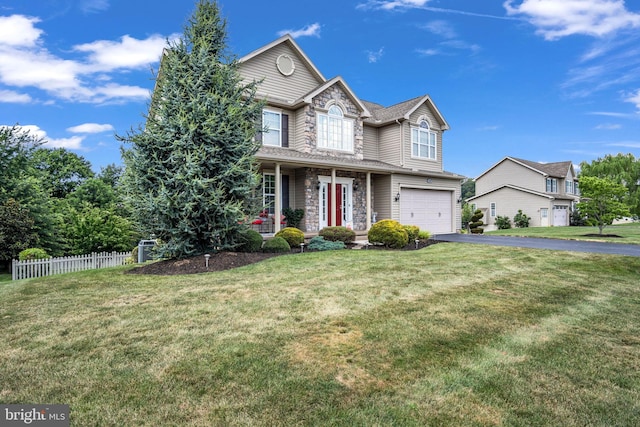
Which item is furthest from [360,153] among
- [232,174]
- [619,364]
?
[619,364]

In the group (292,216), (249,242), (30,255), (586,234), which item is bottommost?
(30,255)

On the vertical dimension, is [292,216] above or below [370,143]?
below

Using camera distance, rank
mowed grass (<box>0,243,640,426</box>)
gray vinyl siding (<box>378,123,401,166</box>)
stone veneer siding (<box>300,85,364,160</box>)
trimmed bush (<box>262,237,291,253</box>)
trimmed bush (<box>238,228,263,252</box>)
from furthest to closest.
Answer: gray vinyl siding (<box>378,123,401,166</box>) < stone veneer siding (<box>300,85,364,160</box>) < trimmed bush (<box>262,237,291,253</box>) < trimmed bush (<box>238,228,263,252</box>) < mowed grass (<box>0,243,640,426</box>)

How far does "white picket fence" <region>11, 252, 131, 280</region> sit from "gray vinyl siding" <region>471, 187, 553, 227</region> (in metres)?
34.0

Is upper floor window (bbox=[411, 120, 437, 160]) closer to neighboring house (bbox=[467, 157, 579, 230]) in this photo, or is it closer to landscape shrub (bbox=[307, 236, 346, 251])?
landscape shrub (bbox=[307, 236, 346, 251])

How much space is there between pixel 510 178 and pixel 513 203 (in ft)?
11.4

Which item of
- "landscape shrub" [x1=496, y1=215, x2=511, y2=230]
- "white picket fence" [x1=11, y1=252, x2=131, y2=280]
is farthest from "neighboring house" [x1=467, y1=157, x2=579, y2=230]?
"white picket fence" [x1=11, y1=252, x2=131, y2=280]

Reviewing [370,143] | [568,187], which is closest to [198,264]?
[370,143]

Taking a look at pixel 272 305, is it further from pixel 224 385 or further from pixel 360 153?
pixel 360 153

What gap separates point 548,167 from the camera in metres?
36.8

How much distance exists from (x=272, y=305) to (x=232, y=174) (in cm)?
521

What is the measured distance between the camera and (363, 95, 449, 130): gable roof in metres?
17.5

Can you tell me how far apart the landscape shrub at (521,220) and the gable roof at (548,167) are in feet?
15.7

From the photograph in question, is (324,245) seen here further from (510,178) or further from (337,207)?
(510,178)
